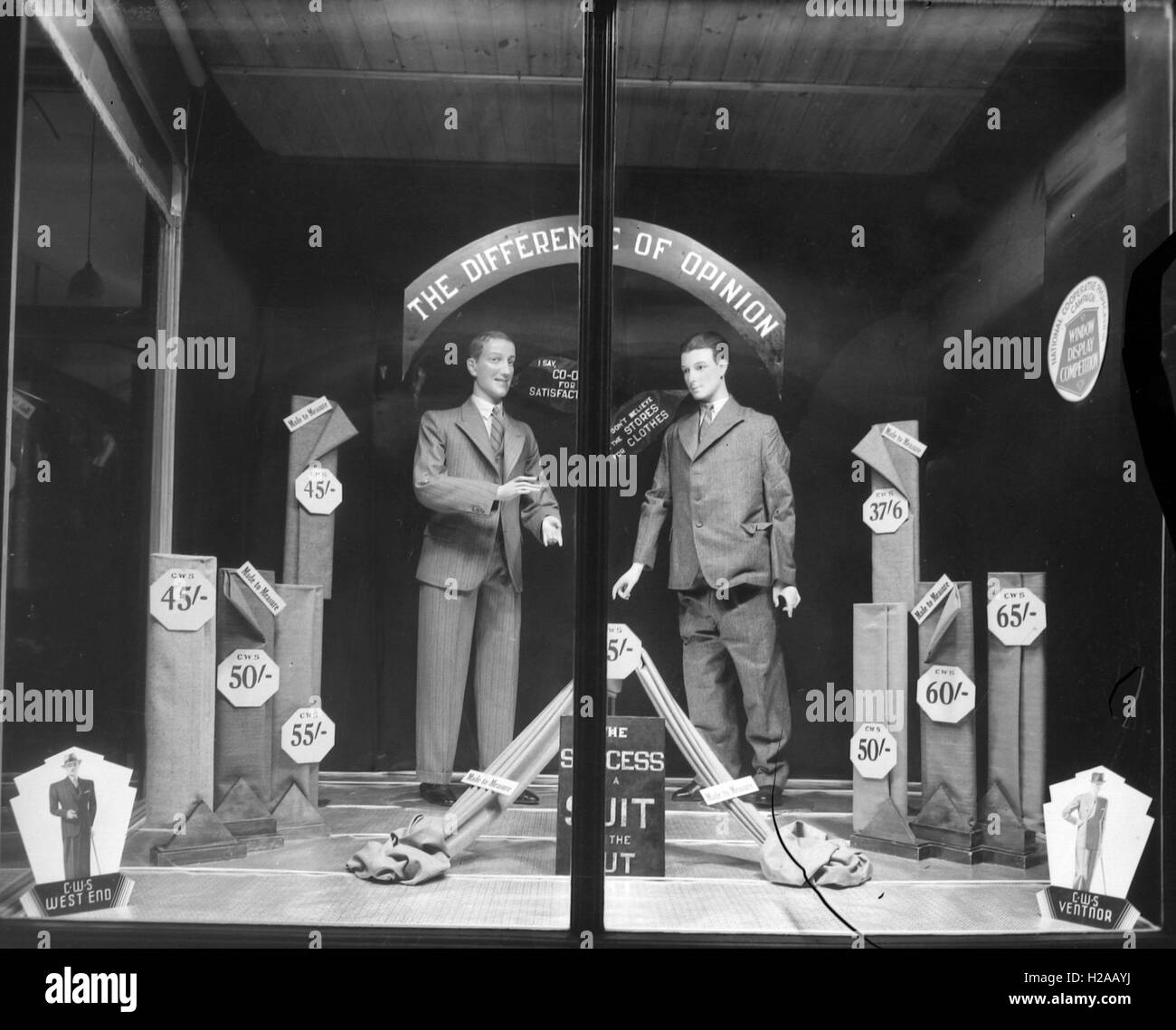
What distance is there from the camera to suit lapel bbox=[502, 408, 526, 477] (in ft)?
10.8

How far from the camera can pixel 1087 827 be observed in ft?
10.7

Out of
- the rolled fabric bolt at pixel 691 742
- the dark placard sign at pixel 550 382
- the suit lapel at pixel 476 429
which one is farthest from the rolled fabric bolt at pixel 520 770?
the dark placard sign at pixel 550 382

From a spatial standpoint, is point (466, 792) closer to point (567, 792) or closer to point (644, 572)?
point (567, 792)

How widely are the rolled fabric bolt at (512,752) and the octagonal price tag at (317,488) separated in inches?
35.4

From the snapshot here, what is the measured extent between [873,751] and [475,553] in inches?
53.7

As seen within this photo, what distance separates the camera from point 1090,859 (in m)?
3.25

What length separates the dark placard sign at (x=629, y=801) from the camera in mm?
3234

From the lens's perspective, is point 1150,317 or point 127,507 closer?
point 1150,317

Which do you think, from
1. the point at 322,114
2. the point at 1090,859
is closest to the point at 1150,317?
the point at 1090,859

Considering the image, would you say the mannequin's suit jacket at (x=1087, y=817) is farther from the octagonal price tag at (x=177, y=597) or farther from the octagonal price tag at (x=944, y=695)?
the octagonal price tag at (x=177, y=597)

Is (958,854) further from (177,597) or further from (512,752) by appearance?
(177,597)

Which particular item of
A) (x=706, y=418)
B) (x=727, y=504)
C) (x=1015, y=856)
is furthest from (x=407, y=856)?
(x=1015, y=856)
